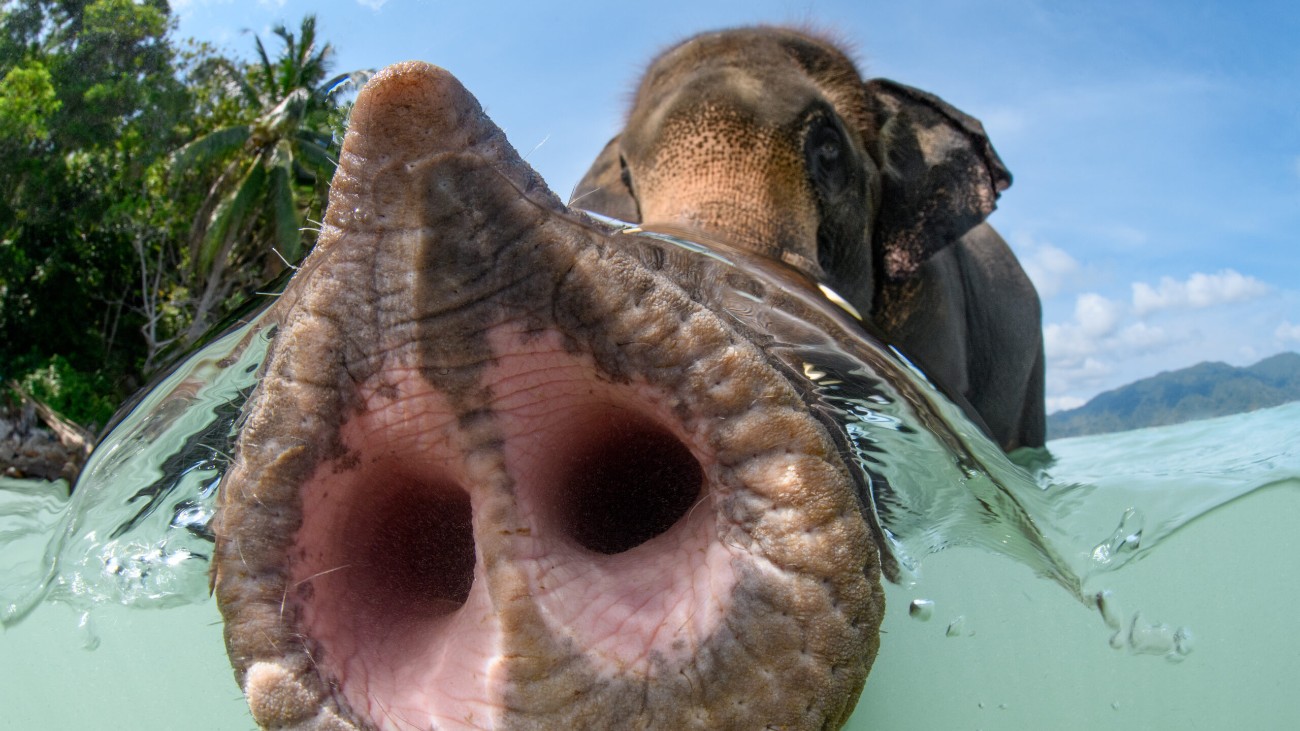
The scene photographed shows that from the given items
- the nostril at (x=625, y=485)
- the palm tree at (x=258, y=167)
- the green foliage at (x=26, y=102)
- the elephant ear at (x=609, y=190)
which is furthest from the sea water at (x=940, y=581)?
the palm tree at (x=258, y=167)

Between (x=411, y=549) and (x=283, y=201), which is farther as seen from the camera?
(x=283, y=201)

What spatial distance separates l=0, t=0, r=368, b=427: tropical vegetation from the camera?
2152cm

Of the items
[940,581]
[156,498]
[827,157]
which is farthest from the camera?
[827,157]

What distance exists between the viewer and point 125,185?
2573cm

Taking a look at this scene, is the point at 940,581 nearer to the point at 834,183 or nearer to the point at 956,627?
the point at 956,627

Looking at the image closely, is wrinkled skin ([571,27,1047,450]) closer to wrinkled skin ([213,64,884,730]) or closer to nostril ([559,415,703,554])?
nostril ([559,415,703,554])

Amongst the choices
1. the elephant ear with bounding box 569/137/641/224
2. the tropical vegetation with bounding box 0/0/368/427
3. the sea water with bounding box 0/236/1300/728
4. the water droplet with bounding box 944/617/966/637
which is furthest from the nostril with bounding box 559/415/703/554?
the tropical vegetation with bounding box 0/0/368/427

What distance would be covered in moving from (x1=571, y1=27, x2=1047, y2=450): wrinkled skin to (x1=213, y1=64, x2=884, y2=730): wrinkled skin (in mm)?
1412

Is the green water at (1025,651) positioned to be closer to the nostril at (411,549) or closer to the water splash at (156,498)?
the water splash at (156,498)

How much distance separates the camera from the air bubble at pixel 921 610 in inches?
140

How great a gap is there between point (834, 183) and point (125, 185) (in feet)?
84.4

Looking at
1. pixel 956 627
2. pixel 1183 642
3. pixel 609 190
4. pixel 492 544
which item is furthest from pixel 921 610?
pixel 609 190

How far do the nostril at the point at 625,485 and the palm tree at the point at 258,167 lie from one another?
2405 cm

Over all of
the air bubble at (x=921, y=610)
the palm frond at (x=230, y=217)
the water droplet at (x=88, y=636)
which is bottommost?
the water droplet at (x=88, y=636)
